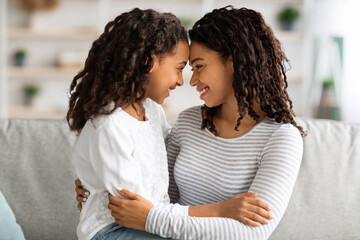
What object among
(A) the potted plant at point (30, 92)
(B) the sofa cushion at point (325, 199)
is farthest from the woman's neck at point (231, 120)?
(A) the potted plant at point (30, 92)

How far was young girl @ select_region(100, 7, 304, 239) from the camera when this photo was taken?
1393 mm

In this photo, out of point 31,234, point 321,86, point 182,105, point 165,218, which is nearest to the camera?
point 165,218

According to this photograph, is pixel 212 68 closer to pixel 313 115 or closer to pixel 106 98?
pixel 106 98

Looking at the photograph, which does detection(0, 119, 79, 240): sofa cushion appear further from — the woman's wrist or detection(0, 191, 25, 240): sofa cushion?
the woman's wrist

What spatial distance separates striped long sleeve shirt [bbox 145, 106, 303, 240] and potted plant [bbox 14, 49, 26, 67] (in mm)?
3850

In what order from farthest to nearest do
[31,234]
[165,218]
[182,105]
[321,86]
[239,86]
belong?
[182,105] < [321,86] < [31,234] < [239,86] < [165,218]

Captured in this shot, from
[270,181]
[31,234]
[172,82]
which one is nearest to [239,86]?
[172,82]

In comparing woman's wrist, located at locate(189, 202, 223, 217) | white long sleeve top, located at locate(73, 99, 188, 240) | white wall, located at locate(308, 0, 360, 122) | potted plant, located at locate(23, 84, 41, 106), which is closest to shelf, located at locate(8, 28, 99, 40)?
potted plant, located at locate(23, 84, 41, 106)

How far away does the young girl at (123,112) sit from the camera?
136 cm

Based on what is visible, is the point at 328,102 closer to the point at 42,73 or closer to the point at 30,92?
the point at 42,73

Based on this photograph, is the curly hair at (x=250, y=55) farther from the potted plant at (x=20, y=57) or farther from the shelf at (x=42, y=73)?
the potted plant at (x=20, y=57)

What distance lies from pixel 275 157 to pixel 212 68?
0.36 meters

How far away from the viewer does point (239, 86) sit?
153cm

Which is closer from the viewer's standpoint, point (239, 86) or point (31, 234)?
point (239, 86)
